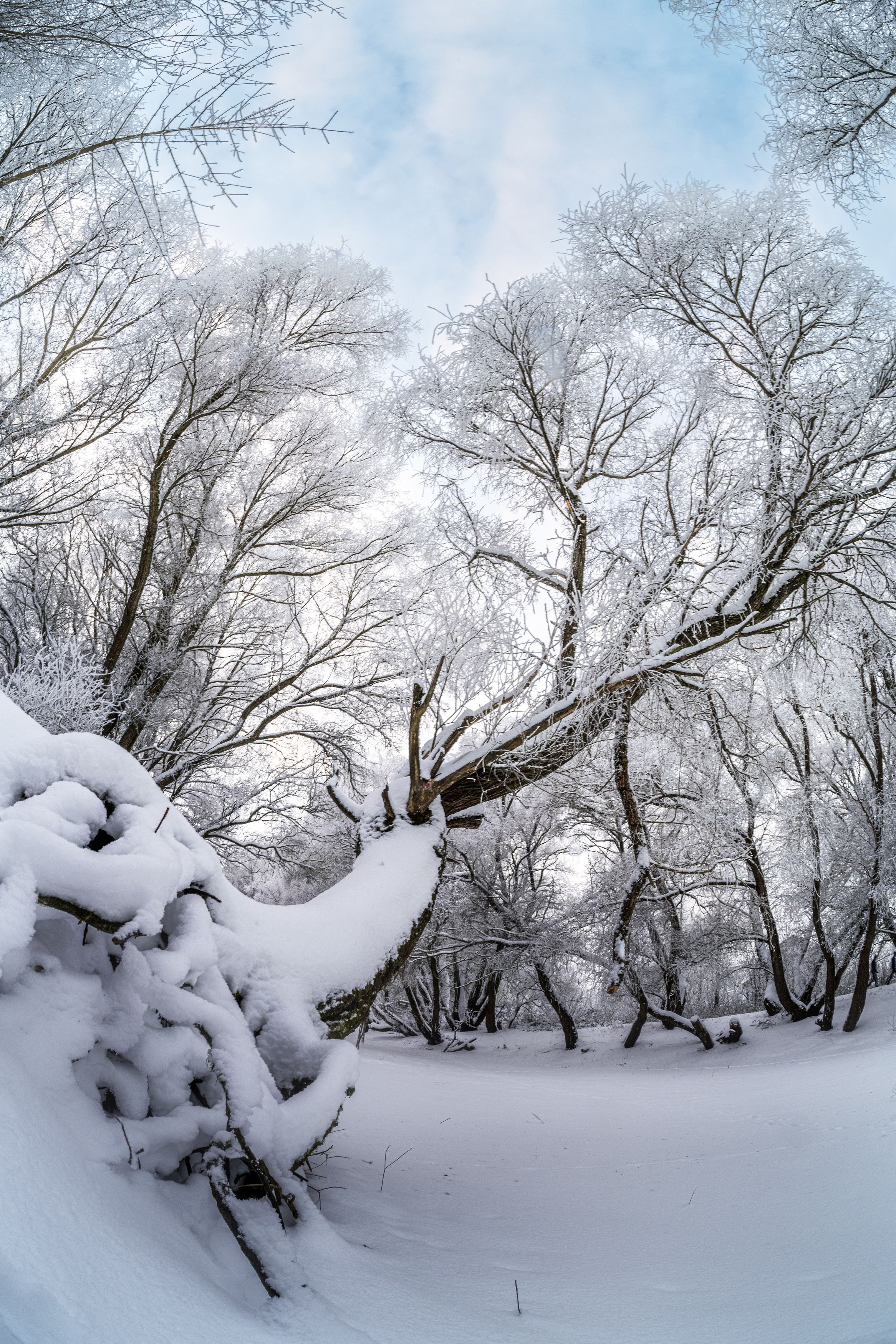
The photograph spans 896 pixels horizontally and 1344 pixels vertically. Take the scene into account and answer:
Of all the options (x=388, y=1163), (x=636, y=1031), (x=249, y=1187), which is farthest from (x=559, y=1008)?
(x=249, y=1187)

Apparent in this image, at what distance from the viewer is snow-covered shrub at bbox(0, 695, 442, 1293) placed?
6.18 ft

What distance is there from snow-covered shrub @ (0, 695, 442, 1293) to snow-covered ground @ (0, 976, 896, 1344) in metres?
0.13

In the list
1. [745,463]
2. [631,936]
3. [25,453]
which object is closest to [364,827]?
[745,463]

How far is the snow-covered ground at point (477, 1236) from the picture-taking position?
1.38 meters

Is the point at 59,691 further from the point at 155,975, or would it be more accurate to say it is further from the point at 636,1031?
the point at 636,1031

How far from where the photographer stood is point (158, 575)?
829 cm

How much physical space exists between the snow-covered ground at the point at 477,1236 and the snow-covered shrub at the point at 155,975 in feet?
0.41

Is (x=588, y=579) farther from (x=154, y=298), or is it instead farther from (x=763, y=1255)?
(x=154, y=298)

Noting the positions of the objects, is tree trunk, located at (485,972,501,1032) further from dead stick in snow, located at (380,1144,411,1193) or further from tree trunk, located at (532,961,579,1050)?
dead stick in snow, located at (380,1144,411,1193)

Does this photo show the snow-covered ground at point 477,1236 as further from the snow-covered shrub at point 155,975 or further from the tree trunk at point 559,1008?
the tree trunk at point 559,1008

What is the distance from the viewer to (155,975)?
83.9 inches

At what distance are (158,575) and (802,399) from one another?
7.21 meters

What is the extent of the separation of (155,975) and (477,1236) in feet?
5.63

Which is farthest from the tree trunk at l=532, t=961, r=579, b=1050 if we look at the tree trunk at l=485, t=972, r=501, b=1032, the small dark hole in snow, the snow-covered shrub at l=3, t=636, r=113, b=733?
the small dark hole in snow
